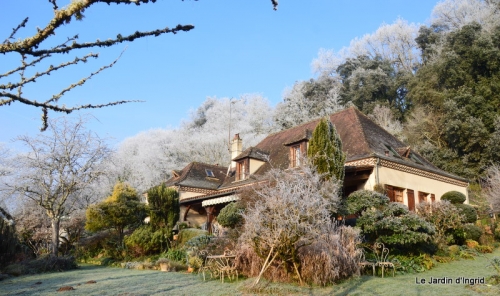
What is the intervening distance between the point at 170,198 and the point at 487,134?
72.8 ft

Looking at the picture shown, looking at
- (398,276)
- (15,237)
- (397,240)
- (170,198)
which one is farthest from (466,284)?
(15,237)

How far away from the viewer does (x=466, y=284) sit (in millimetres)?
8422

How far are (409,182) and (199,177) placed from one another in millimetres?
14727

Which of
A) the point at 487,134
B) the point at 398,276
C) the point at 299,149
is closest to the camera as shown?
the point at 398,276

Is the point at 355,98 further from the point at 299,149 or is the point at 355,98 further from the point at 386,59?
the point at 299,149

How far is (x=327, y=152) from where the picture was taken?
529 inches

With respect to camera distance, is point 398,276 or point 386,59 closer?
point 398,276

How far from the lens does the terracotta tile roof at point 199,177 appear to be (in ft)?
87.9

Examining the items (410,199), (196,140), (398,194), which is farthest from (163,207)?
(196,140)

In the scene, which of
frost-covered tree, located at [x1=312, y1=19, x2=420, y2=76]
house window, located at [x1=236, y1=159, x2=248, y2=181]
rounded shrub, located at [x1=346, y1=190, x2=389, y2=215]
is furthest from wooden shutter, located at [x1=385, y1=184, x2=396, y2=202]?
frost-covered tree, located at [x1=312, y1=19, x2=420, y2=76]

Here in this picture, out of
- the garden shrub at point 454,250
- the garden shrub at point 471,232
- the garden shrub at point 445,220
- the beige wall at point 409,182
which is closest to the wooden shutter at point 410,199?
the beige wall at point 409,182

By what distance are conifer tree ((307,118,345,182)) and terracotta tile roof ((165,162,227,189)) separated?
14.4 meters

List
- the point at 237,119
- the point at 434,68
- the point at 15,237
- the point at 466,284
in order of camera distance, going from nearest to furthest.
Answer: the point at 466,284, the point at 15,237, the point at 434,68, the point at 237,119

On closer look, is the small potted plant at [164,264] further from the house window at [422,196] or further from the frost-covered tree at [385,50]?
the frost-covered tree at [385,50]
